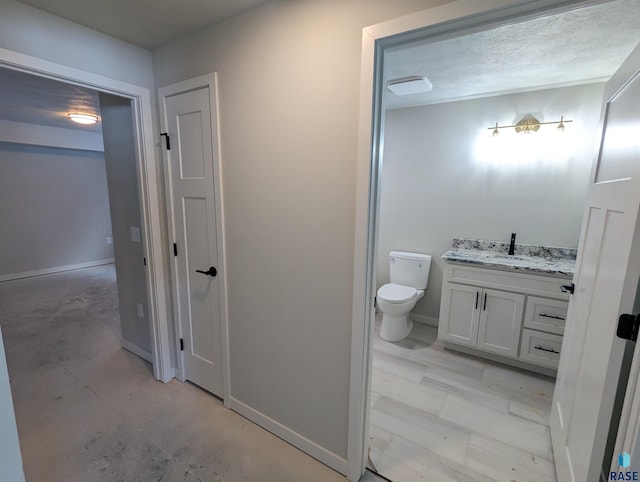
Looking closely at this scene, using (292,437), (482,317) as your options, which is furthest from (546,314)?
(292,437)

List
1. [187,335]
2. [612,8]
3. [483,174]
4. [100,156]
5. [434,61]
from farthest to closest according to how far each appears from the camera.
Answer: [100,156] < [483,174] < [187,335] < [434,61] < [612,8]

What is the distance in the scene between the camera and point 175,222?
206cm

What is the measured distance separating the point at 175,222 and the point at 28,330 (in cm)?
244

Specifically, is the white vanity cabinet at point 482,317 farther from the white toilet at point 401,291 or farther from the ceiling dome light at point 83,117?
the ceiling dome light at point 83,117

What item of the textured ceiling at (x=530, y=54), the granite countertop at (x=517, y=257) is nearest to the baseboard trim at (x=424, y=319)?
the granite countertop at (x=517, y=257)

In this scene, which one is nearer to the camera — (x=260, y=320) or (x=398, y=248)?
(x=260, y=320)

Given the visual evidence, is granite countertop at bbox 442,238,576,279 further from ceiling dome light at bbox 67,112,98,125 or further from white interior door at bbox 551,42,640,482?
ceiling dome light at bbox 67,112,98,125

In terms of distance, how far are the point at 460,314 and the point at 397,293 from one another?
56cm

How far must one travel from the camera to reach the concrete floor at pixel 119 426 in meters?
1.55

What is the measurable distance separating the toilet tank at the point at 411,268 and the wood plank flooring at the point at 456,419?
704mm

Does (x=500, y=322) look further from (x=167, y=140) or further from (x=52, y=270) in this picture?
(x=52, y=270)

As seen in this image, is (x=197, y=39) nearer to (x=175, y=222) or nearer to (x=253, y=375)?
(x=175, y=222)

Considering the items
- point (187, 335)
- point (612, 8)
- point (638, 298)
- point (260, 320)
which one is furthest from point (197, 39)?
point (638, 298)

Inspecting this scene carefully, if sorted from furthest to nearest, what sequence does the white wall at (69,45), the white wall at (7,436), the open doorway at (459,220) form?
the open doorway at (459,220)
the white wall at (69,45)
the white wall at (7,436)
